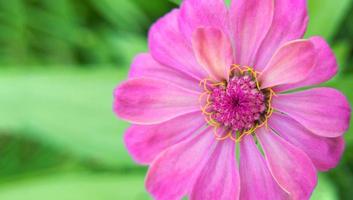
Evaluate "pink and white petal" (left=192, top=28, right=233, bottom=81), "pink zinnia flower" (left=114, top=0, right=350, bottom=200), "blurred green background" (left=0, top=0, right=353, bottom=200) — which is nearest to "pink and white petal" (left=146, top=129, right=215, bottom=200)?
"pink zinnia flower" (left=114, top=0, right=350, bottom=200)

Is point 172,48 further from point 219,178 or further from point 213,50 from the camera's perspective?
point 219,178

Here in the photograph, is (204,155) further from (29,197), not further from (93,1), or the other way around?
(93,1)

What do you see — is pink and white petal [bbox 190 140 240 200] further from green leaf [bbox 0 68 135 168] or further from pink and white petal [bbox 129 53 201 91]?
green leaf [bbox 0 68 135 168]

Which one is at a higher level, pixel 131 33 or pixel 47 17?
pixel 47 17

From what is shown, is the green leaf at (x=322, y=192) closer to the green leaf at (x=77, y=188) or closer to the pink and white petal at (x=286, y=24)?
the pink and white petal at (x=286, y=24)

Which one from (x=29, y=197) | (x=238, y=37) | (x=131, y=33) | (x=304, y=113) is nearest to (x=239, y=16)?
(x=238, y=37)

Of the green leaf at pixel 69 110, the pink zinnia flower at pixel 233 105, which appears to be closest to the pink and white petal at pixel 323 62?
the pink zinnia flower at pixel 233 105
